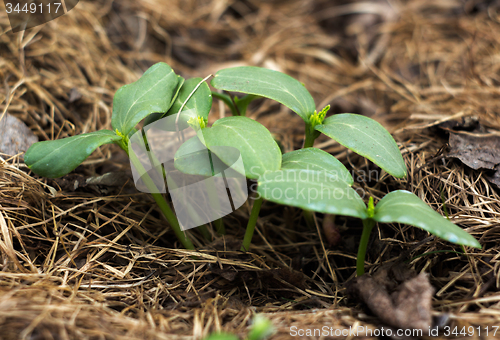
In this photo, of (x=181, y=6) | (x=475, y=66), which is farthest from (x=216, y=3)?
(x=475, y=66)

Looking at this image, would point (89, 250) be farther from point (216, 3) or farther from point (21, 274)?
point (216, 3)

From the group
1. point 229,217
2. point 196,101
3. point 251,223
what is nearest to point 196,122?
point 196,101

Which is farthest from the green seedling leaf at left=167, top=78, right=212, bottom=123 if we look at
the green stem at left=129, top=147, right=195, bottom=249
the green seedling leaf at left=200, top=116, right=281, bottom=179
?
the green stem at left=129, top=147, right=195, bottom=249

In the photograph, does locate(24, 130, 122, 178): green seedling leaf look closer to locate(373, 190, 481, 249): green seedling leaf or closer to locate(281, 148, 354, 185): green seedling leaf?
locate(281, 148, 354, 185): green seedling leaf

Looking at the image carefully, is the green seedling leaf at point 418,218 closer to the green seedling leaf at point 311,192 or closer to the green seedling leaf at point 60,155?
the green seedling leaf at point 311,192

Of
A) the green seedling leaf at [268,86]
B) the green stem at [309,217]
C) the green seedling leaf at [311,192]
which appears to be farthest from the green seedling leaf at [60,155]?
the green stem at [309,217]
